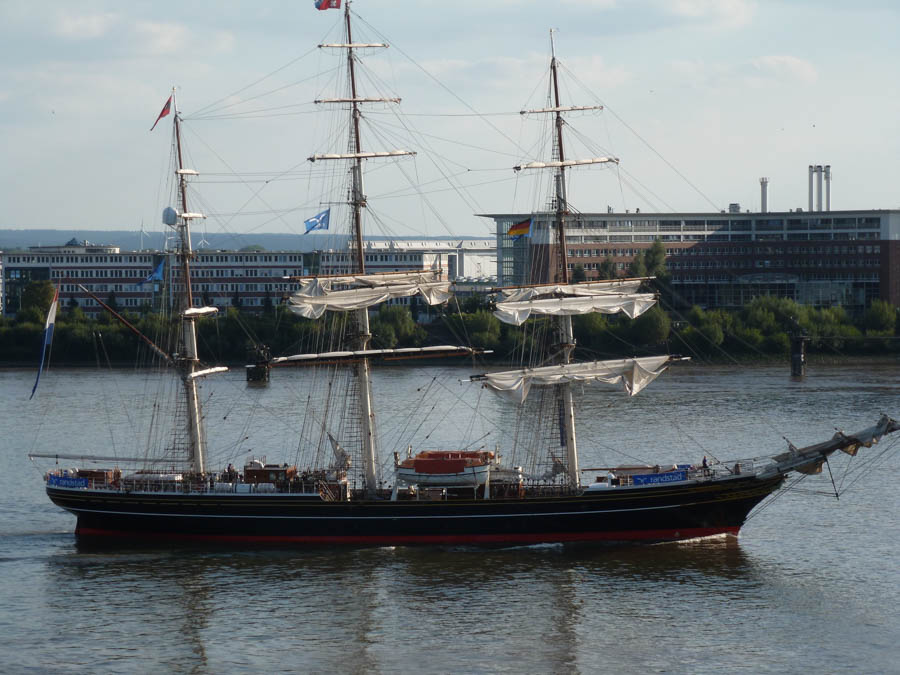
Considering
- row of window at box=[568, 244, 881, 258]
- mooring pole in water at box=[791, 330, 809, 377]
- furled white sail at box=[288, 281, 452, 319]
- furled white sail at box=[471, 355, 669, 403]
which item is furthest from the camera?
row of window at box=[568, 244, 881, 258]

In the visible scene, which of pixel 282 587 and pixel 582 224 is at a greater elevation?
pixel 582 224

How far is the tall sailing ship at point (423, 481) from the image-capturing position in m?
42.9

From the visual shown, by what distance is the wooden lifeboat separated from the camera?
142 ft

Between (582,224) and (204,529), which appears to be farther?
(582,224)

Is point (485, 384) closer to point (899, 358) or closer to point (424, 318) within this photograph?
point (899, 358)

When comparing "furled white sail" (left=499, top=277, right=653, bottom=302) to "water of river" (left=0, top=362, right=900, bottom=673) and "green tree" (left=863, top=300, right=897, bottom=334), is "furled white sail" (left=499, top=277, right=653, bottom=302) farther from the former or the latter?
"green tree" (left=863, top=300, right=897, bottom=334)

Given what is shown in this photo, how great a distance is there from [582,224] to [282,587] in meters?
106

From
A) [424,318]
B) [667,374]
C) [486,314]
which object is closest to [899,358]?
[667,374]

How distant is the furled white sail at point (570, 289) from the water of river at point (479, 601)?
30.5ft

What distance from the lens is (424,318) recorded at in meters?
140

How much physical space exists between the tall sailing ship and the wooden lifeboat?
47mm

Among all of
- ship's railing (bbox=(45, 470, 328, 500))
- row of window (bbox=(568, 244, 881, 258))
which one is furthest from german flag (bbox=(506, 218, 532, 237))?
row of window (bbox=(568, 244, 881, 258))

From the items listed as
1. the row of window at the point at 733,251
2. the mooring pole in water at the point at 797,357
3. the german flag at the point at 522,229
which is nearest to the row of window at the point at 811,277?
the row of window at the point at 733,251

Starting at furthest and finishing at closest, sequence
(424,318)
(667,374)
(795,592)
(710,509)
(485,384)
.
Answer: (424,318) < (667,374) < (485,384) < (710,509) < (795,592)
